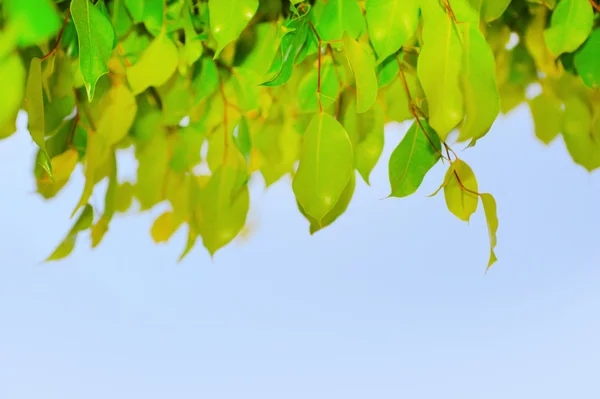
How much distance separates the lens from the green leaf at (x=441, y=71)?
11.5 inches

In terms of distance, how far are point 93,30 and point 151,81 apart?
9 cm

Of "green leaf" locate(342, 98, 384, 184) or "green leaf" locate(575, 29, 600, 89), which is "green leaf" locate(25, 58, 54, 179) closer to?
"green leaf" locate(342, 98, 384, 184)

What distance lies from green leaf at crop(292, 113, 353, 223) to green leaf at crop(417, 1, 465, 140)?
4cm

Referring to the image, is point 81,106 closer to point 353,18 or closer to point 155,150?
point 155,150

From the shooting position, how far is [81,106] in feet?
1.44

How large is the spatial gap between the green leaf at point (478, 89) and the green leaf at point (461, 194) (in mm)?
58

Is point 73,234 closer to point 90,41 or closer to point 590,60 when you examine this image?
point 90,41

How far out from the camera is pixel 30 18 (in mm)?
→ 298

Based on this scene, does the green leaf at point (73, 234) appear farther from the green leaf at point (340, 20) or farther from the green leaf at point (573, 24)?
the green leaf at point (573, 24)

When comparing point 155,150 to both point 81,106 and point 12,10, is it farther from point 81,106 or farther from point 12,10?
point 12,10

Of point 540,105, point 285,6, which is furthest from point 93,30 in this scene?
point 540,105

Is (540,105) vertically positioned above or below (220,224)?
above

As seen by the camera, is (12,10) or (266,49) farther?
(266,49)

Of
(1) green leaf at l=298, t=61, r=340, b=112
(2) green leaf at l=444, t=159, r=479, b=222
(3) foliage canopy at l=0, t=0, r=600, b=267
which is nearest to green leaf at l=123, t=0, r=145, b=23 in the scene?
(3) foliage canopy at l=0, t=0, r=600, b=267
